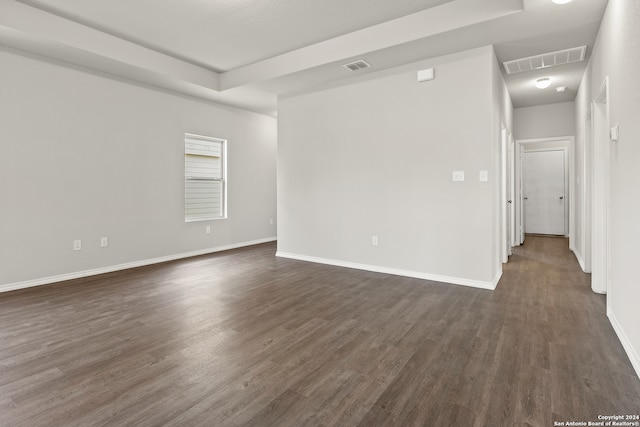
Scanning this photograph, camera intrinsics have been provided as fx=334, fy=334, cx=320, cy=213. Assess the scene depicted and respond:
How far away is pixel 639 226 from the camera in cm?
200

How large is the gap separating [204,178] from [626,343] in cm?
583

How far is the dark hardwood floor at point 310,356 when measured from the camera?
1702mm

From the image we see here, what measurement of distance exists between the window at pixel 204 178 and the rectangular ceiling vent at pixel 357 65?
299 cm

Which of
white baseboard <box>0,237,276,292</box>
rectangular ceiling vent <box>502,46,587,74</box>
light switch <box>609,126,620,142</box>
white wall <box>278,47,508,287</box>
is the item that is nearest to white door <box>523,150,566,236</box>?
rectangular ceiling vent <box>502,46,587,74</box>

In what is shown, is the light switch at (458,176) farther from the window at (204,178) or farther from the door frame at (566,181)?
the window at (204,178)

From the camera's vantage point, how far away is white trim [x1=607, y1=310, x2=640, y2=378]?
202cm

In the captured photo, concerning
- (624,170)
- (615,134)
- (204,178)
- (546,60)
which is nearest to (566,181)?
(546,60)

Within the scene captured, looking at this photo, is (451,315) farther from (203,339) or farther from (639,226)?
(203,339)

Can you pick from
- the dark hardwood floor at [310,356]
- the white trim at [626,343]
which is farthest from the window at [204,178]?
the white trim at [626,343]

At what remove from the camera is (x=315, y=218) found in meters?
5.30

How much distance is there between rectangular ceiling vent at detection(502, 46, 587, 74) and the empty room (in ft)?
0.17

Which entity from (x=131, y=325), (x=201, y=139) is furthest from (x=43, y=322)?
(x=201, y=139)

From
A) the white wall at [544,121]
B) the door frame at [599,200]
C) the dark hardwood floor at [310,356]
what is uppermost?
the white wall at [544,121]

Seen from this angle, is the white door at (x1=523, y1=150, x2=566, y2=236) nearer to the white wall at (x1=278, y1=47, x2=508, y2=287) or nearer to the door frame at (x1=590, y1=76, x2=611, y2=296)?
the door frame at (x1=590, y1=76, x2=611, y2=296)
